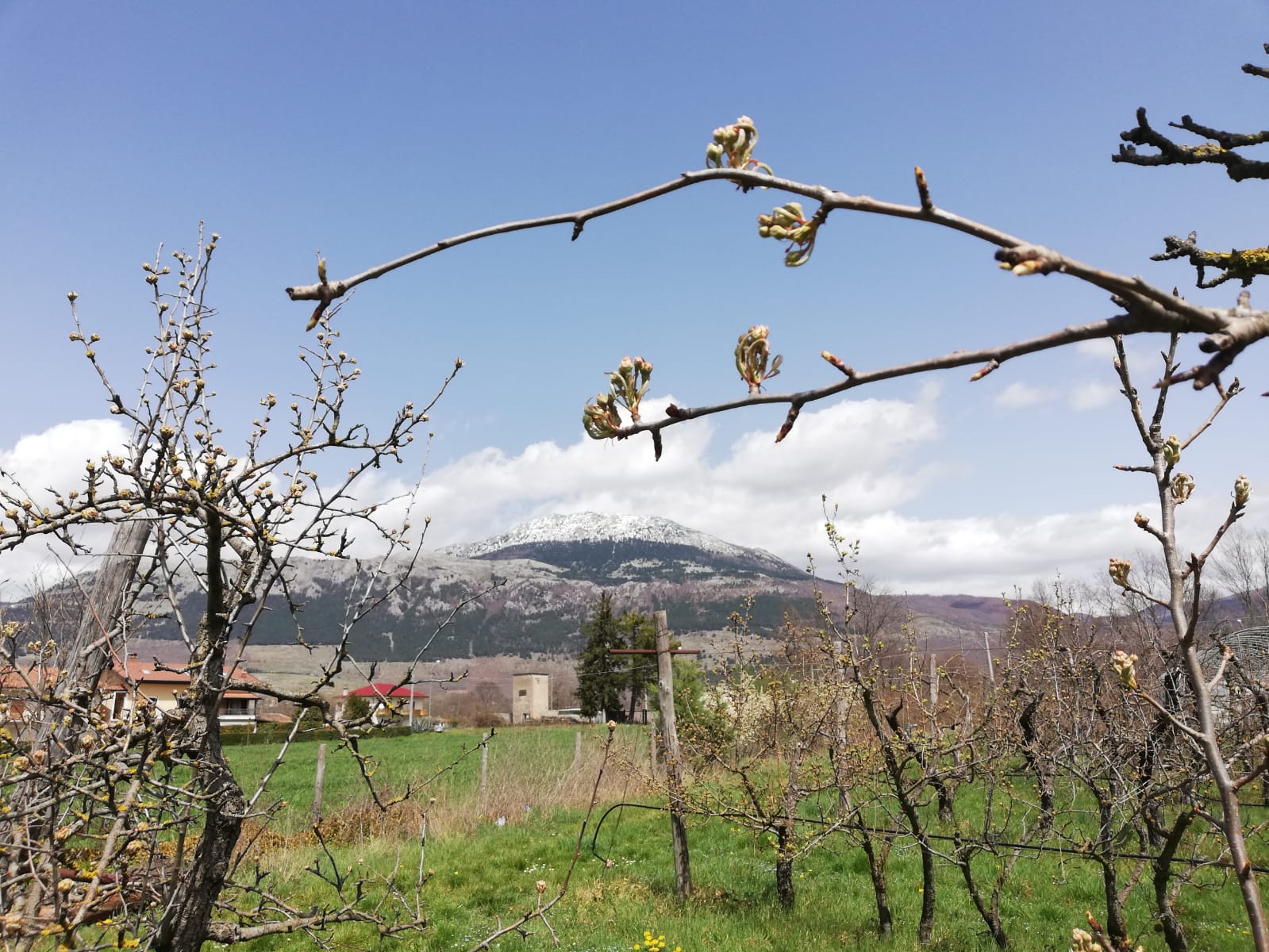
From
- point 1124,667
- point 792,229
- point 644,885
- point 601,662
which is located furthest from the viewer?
point 601,662

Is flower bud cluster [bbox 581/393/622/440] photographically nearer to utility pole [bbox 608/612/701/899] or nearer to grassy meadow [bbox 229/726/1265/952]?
grassy meadow [bbox 229/726/1265/952]

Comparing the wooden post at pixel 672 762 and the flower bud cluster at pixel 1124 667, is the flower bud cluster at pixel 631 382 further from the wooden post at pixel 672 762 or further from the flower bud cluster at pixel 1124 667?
the wooden post at pixel 672 762

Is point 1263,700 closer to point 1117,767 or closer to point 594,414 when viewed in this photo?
point 1117,767

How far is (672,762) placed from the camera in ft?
27.3

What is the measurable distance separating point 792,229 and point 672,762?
8.22 metres

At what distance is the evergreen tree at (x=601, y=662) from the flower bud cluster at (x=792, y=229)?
151ft

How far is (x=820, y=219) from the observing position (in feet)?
2.88

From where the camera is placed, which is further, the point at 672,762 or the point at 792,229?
the point at 672,762

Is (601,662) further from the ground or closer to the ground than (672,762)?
closer to the ground

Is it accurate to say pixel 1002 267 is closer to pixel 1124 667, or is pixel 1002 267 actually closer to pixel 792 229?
pixel 792 229

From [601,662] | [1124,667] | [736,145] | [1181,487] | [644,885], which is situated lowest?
[601,662]

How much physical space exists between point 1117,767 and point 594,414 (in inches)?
233

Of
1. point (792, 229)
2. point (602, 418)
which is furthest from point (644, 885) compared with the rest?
point (792, 229)

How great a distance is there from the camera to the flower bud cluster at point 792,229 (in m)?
0.90
